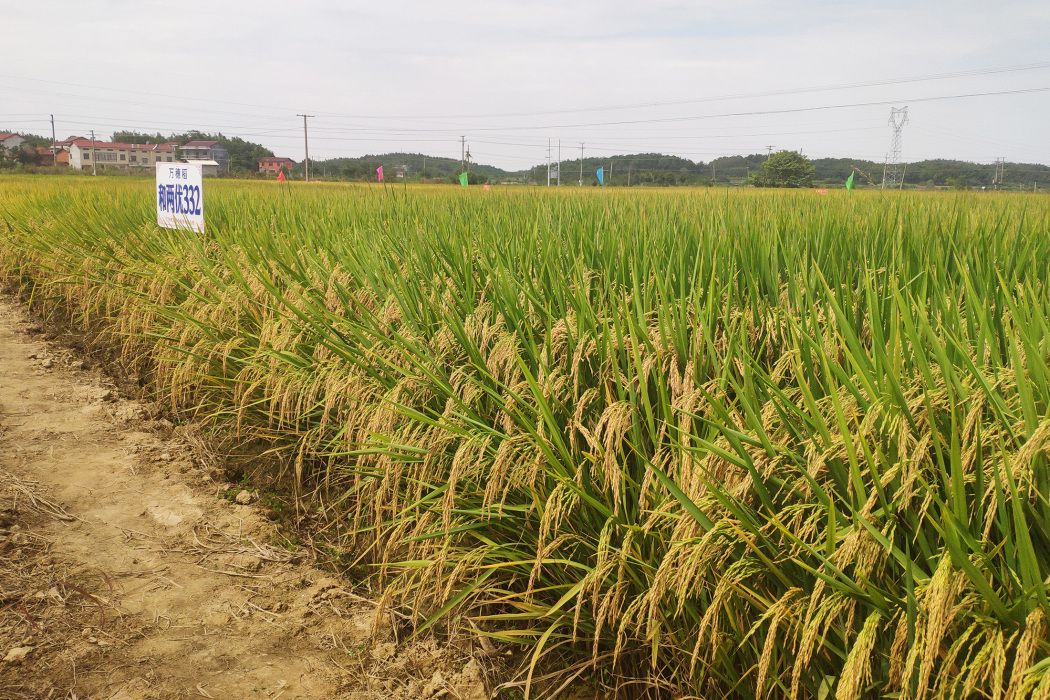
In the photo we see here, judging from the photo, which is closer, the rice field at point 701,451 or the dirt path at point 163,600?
the rice field at point 701,451

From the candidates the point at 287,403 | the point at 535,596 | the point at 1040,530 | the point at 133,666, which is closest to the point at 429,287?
the point at 287,403

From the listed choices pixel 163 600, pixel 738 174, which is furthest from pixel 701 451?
pixel 738 174

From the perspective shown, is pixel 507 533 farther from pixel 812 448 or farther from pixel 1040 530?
pixel 1040 530

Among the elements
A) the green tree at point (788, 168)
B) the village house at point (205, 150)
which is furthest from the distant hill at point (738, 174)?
the village house at point (205, 150)

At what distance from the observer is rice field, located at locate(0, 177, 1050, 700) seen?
4.11 ft

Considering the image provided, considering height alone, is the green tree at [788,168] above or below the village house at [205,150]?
below

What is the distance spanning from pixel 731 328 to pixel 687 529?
612mm

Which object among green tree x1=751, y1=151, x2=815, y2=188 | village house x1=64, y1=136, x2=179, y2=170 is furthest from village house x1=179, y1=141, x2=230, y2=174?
green tree x1=751, y1=151, x2=815, y2=188

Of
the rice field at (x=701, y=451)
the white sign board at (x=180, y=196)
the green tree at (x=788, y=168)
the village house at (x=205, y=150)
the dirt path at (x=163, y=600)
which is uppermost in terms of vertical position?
the village house at (x=205, y=150)

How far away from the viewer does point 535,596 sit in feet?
6.93

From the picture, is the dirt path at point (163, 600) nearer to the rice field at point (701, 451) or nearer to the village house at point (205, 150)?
the rice field at point (701, 451)

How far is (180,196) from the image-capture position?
18.9ft

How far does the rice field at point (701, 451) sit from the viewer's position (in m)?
1.25

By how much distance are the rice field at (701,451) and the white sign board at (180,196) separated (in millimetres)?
2118
